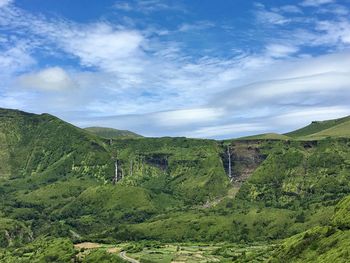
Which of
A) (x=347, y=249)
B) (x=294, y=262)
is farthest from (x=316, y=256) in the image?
(x=347, y=249)

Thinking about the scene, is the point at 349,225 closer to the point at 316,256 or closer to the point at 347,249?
the point at 316,256

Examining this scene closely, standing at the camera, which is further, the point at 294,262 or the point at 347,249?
the point at 294,262

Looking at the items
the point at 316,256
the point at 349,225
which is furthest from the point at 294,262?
the point at 349,225

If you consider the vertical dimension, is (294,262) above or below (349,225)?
below

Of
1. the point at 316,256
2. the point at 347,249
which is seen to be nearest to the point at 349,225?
the point at 316,256

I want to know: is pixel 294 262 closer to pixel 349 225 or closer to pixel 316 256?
pixel 316 256

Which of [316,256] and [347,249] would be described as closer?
[347,249]
